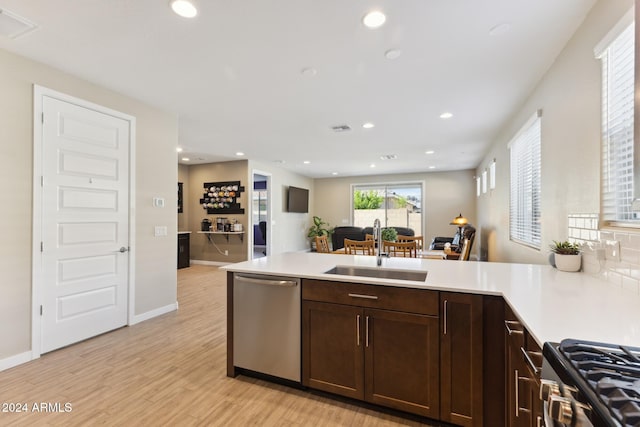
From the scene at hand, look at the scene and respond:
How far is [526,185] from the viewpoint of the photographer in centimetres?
333

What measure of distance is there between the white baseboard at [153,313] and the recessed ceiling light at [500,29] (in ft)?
14.3

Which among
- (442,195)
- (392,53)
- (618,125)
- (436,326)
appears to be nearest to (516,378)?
(436,326)

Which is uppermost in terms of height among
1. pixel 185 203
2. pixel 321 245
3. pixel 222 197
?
pixel 222 197

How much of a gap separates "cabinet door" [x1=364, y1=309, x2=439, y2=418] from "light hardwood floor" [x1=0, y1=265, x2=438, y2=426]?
160 millimetres

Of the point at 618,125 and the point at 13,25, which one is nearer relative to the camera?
the point at 618,125

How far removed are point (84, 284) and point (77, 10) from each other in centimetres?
240

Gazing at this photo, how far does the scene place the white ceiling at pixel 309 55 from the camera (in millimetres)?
1875

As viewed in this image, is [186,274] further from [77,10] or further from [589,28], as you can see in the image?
[589,28]

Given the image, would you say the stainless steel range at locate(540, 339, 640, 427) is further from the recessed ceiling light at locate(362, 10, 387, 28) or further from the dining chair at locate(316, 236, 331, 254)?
the dining chair at locate(316, 236, 331, 254)

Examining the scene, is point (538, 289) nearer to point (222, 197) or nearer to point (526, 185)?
point (526, 185)

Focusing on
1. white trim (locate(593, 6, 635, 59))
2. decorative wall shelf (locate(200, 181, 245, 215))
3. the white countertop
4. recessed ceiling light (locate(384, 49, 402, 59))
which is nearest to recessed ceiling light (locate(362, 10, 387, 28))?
recessed ceiling light (locate(384, 49, 402, 59))

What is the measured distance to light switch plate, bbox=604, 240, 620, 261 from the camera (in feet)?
5.11

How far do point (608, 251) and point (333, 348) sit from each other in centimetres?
171

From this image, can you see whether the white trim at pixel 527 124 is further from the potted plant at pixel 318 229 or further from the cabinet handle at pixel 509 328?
the potted plant at pixel 318 229
